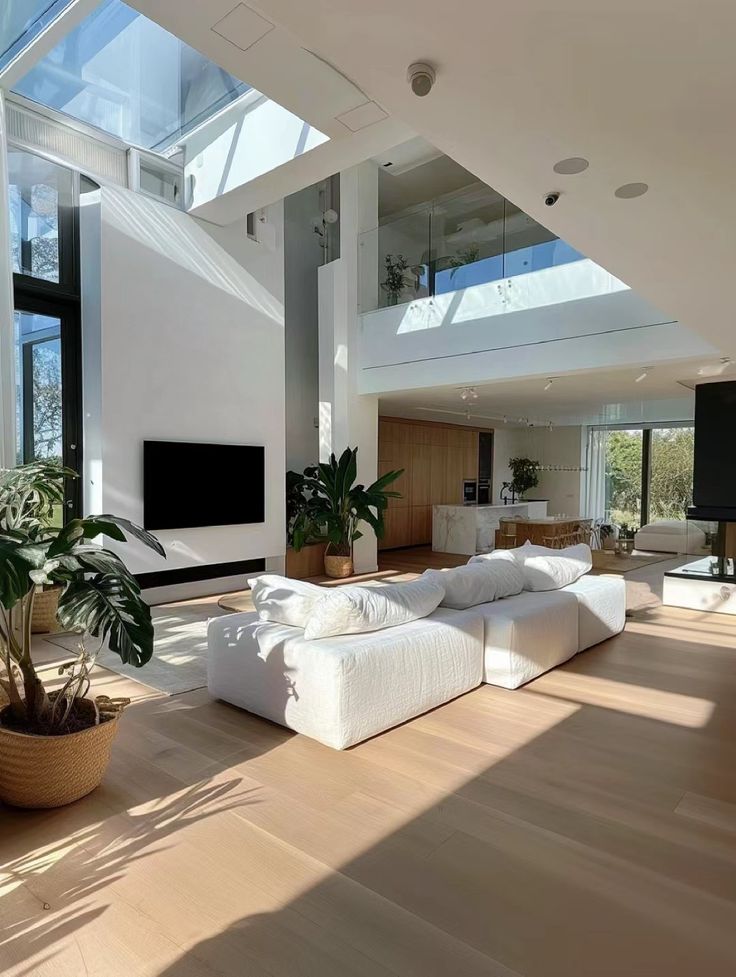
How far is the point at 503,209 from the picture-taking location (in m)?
7.09

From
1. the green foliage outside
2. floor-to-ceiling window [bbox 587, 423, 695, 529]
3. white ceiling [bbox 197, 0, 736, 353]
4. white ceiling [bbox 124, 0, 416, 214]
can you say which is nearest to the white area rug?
white ceiling [bbox 197, 0, 736, 353]

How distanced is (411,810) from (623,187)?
245cm

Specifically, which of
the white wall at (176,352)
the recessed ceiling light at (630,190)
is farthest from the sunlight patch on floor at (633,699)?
the white wall at (176,352)

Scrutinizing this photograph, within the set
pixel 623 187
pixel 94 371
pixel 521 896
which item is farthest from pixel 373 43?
pixel 94 371

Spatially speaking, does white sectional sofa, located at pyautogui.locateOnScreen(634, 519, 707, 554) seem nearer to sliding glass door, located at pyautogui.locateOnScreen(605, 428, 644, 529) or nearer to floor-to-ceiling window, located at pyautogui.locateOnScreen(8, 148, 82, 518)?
sliding glass door, located at pyautogui.locateOnScreen(605, 428, 644, 529)

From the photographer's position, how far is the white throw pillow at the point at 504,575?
432 cm

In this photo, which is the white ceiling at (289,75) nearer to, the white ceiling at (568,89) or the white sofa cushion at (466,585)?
the white ceiling at (568,89)

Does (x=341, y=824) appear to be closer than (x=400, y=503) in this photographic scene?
Yes

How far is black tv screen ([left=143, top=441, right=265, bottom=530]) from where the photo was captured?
6.14m

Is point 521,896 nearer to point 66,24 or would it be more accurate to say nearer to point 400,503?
point 66,24

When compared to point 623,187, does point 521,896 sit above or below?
below

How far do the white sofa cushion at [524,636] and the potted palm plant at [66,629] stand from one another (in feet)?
7.24

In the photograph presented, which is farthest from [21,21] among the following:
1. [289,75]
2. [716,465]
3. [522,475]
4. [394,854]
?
[522,475]

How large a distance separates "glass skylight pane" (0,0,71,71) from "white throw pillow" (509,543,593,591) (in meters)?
5.00
